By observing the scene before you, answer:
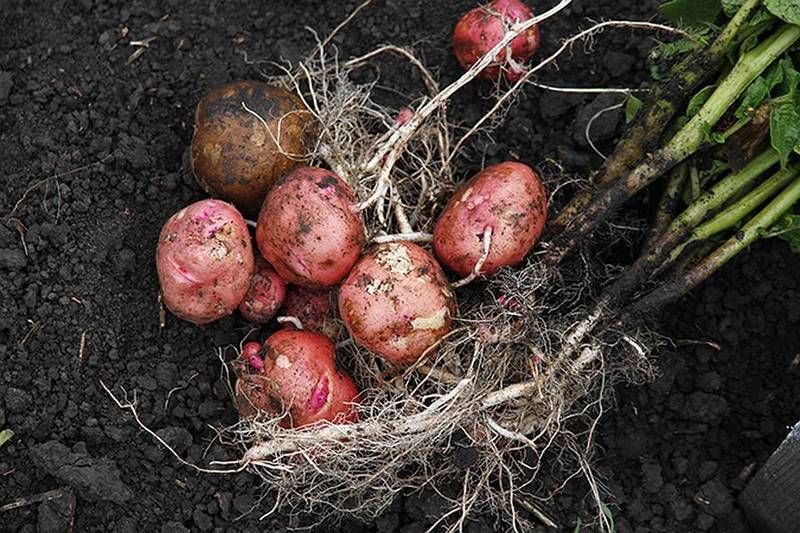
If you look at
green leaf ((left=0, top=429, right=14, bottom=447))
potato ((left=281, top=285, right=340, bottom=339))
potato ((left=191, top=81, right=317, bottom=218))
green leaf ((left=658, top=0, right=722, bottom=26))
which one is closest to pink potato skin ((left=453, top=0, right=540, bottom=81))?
green leaf ((left=658, top=0, right=722, bottom=26))

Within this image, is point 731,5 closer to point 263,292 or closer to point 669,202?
point 669,202

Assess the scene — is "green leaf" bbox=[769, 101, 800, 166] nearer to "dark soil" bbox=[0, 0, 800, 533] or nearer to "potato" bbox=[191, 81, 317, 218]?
"dark soil" bbox=[0, 0, 800, 533]

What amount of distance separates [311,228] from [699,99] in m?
0.94

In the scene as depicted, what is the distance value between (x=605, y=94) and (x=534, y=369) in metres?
0.84

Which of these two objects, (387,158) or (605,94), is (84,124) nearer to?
(387,158)

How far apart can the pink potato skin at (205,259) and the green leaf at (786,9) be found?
1.26 m

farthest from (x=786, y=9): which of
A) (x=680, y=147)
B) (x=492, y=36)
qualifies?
(x=492, y=36)

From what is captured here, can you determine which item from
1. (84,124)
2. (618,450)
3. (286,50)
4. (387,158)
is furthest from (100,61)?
(618,450)

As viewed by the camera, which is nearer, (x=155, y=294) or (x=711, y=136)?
(x=711, y=136)

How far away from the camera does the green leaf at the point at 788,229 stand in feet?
7.08

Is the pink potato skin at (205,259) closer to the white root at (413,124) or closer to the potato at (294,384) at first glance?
the potato at (294,384)

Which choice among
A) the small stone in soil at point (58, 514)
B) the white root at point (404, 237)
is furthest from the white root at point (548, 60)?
the small stone in soil at point (58, 514)

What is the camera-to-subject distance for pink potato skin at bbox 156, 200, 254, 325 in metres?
2.20

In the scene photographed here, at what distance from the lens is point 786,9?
6.74ft
